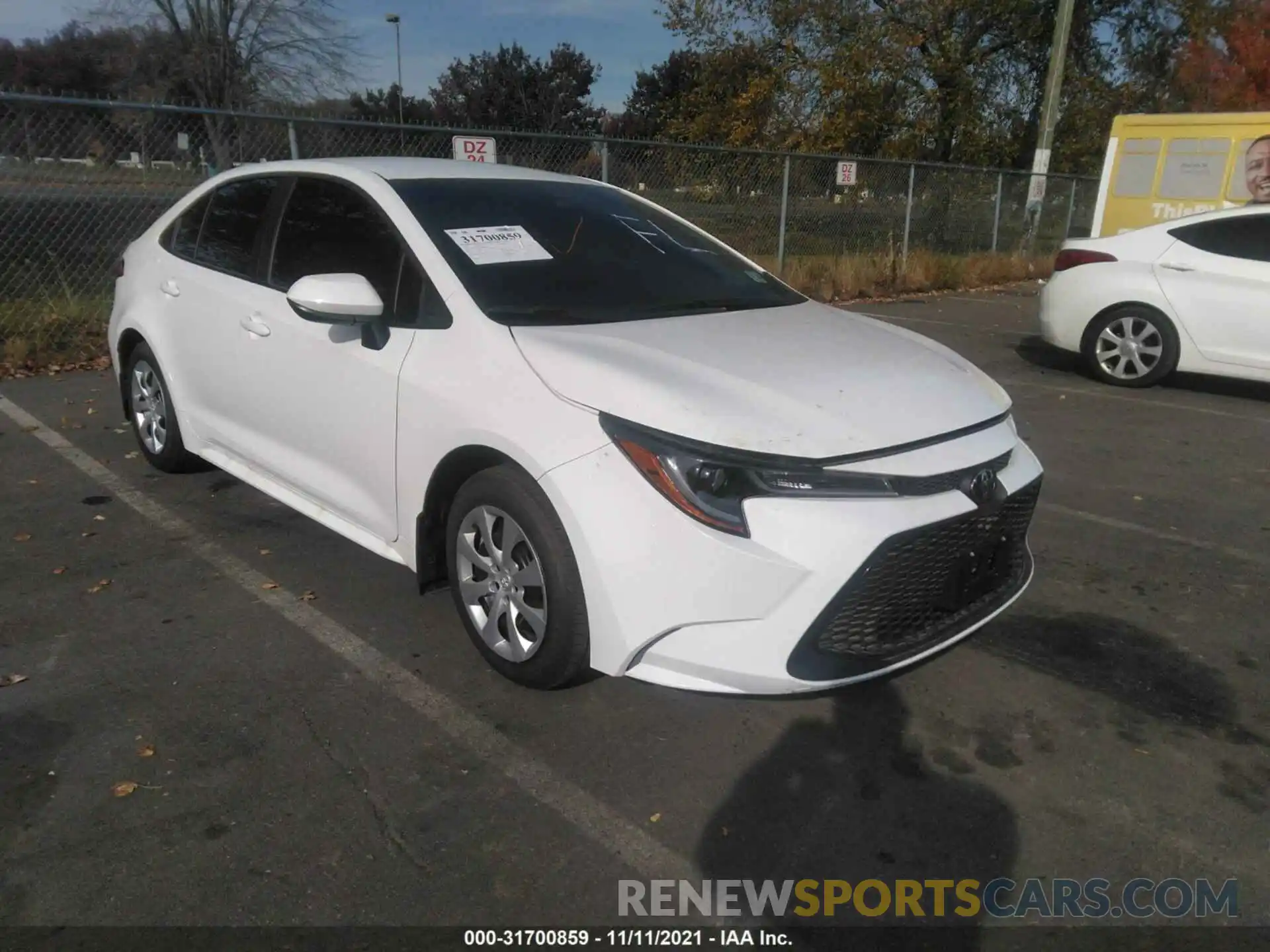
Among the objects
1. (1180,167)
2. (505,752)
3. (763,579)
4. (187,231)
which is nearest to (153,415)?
(187,231)

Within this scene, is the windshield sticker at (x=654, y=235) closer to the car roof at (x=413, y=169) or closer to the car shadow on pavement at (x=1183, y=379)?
the car roof at (x=413, y=169)

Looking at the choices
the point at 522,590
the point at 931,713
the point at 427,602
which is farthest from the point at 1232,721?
the point at 427,602

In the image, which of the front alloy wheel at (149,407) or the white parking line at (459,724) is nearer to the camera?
the white parking line at (459,724)

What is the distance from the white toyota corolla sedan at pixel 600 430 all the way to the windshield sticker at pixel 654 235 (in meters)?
0.02

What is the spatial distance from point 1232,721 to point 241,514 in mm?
4097

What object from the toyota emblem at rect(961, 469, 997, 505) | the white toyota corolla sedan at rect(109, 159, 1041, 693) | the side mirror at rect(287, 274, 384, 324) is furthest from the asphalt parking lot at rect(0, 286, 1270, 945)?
the side mirror at rect(287, 274, 384, 324)

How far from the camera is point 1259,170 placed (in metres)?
12.5

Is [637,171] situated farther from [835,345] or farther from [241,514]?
[835,345]

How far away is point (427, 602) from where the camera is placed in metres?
3.76

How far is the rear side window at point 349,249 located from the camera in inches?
132

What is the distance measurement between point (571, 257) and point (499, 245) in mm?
296

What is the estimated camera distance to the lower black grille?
262cm

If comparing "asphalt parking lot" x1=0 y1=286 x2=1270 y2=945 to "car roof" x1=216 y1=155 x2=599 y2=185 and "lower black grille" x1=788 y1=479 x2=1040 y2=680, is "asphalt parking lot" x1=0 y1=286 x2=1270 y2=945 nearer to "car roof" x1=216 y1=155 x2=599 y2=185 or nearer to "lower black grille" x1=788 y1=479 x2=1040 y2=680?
"lower black grille" x1=788 y1=479 x2=1040 y2=680
